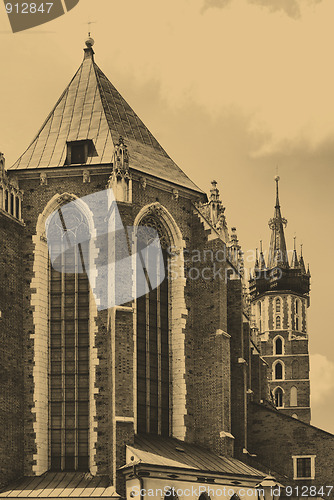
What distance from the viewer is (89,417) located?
147 ft

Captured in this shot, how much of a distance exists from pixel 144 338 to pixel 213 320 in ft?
11.1

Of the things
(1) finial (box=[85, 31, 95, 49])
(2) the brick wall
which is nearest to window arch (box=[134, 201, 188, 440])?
(2) the brick wall

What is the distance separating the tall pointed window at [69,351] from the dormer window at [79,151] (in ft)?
8.61

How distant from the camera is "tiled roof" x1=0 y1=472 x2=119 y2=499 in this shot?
42.2m

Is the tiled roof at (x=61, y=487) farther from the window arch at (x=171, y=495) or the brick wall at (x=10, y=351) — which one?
the window arch at (x=171, y=495)

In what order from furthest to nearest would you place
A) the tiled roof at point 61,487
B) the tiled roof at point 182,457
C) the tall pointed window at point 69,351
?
the tall pointed window at point 69,351 → the tiled roof at point 182,457 → the tiled roof at point 61,487

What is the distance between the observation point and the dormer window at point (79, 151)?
160ft

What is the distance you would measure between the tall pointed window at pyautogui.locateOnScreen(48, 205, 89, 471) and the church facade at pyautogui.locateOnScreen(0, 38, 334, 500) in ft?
0.18

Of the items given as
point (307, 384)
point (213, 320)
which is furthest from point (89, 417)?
point (307, 384)

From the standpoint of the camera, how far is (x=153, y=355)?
4728cm

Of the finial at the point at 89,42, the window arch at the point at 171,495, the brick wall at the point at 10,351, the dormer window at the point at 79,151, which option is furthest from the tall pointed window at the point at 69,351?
the finial at the point at 89,42

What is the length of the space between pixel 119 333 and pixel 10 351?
4.66 meters

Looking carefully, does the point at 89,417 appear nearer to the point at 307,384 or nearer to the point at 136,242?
the point at 136,242

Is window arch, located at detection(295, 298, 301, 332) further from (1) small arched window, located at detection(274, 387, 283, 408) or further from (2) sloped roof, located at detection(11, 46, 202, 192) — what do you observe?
(2) sloped roof, located at detection(11, 46, 202, 192)
